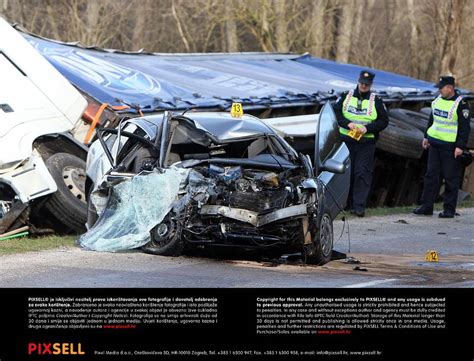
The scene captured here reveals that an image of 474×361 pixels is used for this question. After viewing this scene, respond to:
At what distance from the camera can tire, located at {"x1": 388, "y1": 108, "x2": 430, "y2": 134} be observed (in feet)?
61.5

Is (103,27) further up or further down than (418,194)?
further up

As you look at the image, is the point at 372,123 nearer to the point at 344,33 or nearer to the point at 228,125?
the point at 228,125

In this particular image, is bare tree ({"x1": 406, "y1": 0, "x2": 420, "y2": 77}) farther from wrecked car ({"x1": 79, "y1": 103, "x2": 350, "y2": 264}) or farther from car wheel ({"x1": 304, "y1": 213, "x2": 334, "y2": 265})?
car wheel ({"x1": 304, "y1": 213, "x2": 334, "y2": 265})

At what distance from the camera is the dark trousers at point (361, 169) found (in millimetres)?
15266

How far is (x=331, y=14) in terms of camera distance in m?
31.3

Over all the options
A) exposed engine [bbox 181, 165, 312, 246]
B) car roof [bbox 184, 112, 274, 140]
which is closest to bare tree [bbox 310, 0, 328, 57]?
car roof [bbox 184, 112, 274, 140]

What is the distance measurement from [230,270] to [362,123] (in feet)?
19.8

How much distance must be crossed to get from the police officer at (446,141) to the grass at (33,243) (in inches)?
223

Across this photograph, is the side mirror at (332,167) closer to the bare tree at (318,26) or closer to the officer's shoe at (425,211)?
the officer's shoe at (425,211)

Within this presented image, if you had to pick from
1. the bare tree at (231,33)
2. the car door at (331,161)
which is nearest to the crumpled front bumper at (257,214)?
the car door at (331,161)
